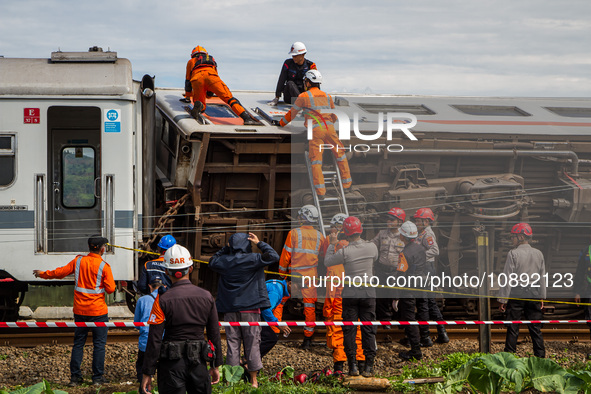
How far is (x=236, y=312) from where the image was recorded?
6977 mm

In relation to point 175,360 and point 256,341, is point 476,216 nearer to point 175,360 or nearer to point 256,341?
point 256,341

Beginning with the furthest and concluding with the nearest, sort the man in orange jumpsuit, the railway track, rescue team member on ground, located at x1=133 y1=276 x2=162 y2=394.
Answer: the railway track, the man in orange jumpsuit, rescue team member on ground, located at x1=133 y1=276 x2=162 y2=394

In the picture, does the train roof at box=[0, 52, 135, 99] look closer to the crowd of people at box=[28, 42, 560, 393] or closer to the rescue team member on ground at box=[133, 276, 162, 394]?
the crowd of people at box=[28, 42, 560, 393]

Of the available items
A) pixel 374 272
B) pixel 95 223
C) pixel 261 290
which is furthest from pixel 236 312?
pixel 95 223

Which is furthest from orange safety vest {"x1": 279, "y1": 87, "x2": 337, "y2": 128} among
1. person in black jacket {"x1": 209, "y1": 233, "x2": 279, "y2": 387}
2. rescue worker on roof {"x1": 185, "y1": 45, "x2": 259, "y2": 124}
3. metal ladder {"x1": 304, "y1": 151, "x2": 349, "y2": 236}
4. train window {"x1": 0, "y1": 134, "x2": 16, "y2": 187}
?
train window {"x1": 0, "y1": 134, "x2": 16, "y2": 187}

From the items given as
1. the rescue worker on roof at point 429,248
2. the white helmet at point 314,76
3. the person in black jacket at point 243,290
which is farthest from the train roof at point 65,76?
the rescue worker on roof at point 429,248

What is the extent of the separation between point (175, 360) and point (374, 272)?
371cm

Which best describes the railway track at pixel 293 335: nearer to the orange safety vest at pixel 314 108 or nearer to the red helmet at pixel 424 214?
the red helmet at pixel 424 214

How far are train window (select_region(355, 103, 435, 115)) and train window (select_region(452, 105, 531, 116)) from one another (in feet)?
1.71

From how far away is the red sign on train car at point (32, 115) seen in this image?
8.34 meters

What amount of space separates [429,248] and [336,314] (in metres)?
1.55

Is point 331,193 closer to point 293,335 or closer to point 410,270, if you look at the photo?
point 410,270

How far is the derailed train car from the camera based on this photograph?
8.41m

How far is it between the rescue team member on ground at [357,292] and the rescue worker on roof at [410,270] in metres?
0.74
